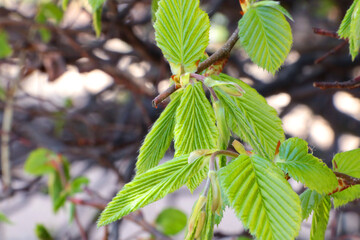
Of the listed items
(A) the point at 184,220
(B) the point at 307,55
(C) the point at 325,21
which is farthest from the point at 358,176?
(C) the point at 325,21

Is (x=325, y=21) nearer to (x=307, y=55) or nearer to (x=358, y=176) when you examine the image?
(x=307, y=55)

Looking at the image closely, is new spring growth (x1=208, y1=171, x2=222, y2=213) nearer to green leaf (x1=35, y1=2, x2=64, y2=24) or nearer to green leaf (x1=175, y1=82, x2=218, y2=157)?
green leaf (x1=175, y1=82, x2=218, y2=157)

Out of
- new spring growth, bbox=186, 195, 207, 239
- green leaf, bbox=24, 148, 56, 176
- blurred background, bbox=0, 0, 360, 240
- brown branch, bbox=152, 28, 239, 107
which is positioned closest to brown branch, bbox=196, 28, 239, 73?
brown branch, bbox=152, 28, 239, 107

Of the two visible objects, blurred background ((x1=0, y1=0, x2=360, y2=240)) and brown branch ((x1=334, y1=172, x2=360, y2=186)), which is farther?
blurred background ((x1=0, y1=0, x2=360, y2=240))

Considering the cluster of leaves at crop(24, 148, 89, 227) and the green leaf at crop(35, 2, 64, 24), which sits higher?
the green leaf at crop(35, 2, 64, 24)

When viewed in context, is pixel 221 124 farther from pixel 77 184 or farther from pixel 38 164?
pixel 38 164

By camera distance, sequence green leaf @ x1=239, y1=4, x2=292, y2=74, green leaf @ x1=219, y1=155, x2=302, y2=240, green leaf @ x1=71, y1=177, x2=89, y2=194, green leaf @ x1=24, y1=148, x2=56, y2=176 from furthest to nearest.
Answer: green leaf @ x1=24, y1=148, x2=56, y2=176
green leaf @ x1=71, y1=177, x2=89, y2=194
green leaf @ x1=239, y1=4, x2=292, y2=74
green leaf @ x1=219, y1=155, x2=302, y2=240

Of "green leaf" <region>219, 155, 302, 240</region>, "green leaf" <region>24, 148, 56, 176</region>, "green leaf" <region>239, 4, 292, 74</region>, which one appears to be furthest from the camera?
"green leaf" <region>24, 148, 56, 176</region>

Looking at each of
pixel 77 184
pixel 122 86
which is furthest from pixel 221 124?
pixel 122 86

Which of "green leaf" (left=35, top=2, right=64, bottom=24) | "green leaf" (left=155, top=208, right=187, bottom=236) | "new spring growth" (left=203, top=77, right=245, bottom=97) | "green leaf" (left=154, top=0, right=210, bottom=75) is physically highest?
"green leaf" (left=154, top=0, right=210, bottom=75)
